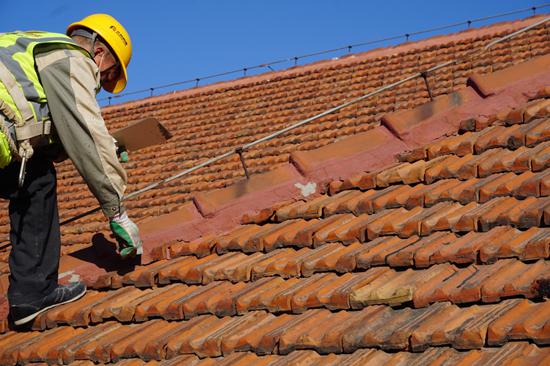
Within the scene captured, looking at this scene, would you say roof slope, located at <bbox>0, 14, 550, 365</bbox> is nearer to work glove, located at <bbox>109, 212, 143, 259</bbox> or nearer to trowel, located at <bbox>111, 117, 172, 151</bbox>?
work glove, located at <bbox>109, 212, 143, 259</bbox>

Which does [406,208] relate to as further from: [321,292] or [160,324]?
[160,324]

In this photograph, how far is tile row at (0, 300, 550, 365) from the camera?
7.83 feet

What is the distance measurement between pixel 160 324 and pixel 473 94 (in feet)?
7.08

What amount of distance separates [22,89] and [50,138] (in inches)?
11.2

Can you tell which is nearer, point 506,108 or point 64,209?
point 506,108

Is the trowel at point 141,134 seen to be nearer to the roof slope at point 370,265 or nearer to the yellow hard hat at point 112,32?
the yellow hard hat at point 112,32

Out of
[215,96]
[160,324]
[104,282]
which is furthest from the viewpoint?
[215,96]

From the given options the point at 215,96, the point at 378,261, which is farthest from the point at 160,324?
the point at 215,96

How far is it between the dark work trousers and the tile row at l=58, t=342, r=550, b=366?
921 mm

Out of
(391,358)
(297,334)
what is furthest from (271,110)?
(391,358)

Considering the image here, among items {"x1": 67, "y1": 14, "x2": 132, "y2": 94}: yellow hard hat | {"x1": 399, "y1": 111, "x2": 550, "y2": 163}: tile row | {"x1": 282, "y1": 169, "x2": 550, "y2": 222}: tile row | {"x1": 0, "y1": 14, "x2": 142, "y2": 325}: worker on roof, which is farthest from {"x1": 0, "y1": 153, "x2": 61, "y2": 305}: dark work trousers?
{"x1": 399, "y1": 111, "x2": 550, "y2": 163}: tile row

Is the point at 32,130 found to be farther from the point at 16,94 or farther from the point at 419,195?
the point at 419,195

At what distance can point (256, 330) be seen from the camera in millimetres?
3023

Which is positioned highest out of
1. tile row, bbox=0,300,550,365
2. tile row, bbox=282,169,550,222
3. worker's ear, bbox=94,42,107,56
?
worker's ear, bbox=94,42,107,56
